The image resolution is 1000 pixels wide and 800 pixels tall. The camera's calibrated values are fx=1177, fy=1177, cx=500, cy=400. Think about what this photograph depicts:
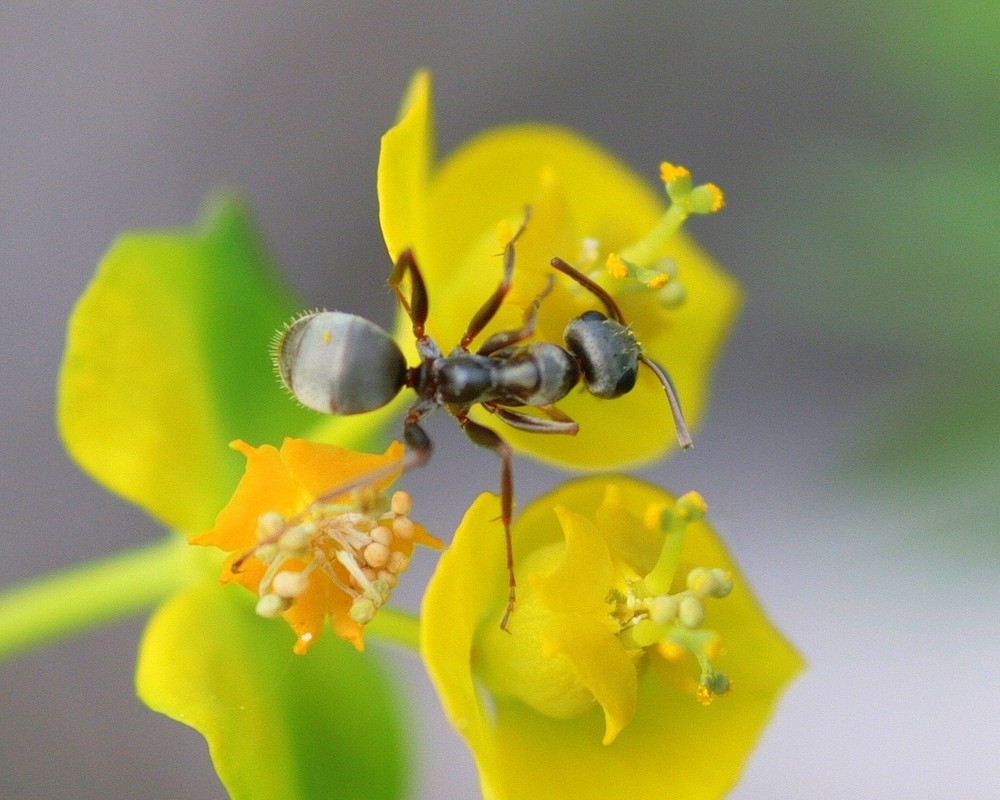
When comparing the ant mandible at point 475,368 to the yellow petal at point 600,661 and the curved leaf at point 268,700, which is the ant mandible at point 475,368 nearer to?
the yellow petal at point 600,661

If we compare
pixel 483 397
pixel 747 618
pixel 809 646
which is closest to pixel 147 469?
pixel 483 397

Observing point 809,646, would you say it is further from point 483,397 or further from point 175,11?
point 175,11

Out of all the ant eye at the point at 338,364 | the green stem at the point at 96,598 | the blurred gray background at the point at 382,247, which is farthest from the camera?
the blurred gray background at the point at 382,247

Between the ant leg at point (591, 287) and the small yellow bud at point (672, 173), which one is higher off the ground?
the small yellow bud at point (672, 173)

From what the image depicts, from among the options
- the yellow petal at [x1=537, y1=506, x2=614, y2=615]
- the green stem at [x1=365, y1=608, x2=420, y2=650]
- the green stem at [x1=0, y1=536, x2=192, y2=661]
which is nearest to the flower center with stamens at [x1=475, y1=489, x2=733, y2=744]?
the yellow petal at [x1=537, y1=506, x2=614, y2=615]

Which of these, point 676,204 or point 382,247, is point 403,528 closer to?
point 676,204

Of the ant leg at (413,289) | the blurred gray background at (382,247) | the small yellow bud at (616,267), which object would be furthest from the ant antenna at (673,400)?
the blurred gray background at (382,247)

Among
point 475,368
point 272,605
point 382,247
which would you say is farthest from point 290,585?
point 382,247

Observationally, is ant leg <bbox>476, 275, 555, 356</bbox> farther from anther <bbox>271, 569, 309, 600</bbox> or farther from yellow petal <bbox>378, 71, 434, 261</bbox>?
anther <bbox>271, 569, 309, 600</bbox>
